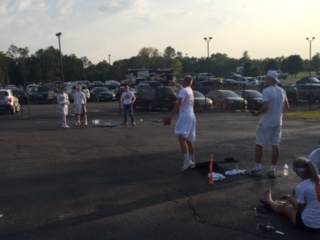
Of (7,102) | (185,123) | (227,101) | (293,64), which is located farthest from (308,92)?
(293,64)

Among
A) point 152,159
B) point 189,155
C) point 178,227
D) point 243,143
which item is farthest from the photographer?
point 243,143

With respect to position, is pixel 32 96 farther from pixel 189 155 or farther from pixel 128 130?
pixel 189 155

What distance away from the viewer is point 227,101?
99.3 ft

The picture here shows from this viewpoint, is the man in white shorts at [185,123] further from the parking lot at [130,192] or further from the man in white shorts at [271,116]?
the man in white shorts at [271,116]

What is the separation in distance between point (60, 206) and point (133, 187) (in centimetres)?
156

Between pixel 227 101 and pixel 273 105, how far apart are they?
21927mm

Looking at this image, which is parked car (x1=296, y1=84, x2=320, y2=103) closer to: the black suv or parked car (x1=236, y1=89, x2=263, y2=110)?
parked car (x1=236, y1=89, x2=263, y2=110)

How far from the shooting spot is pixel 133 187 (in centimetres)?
809

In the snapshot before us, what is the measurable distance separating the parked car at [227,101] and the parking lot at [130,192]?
15.9 m

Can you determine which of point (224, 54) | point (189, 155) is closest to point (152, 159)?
point (189, 155)

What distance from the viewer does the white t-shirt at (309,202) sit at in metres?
5.55

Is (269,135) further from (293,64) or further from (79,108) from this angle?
(293,64)

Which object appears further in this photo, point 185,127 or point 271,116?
point 185,127

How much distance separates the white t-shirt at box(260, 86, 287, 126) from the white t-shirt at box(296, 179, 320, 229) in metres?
3.01
